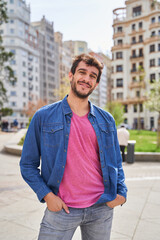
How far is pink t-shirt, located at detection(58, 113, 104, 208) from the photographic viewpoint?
6.43 feet

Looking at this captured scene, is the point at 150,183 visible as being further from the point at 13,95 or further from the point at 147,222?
the point at 13,95

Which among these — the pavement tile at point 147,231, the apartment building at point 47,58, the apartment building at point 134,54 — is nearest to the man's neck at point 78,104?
the pavement tile at point 147,231

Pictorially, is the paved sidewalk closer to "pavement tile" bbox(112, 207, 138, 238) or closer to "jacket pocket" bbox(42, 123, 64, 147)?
"pavement tile" bbox(112, 207, 138, 238)

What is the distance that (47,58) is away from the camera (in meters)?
90.1

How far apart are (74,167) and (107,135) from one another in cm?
38

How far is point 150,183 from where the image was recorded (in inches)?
289

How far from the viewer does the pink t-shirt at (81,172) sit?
1.96 meters

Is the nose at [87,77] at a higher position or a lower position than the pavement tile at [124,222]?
higher

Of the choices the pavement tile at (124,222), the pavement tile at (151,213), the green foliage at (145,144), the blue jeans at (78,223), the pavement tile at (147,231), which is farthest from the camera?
the green foliage at (145,144)

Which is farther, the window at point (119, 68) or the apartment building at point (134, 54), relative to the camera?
the window at point (119, 68)

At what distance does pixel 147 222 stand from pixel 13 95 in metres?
72.5

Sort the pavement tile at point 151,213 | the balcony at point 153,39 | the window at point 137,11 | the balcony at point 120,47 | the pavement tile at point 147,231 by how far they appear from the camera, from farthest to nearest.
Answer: the balcony at point 120,47, the window at point 137,11, the balcony at point 153,39, the pavement tile at point 151,213, the pavement tile at point 147,231

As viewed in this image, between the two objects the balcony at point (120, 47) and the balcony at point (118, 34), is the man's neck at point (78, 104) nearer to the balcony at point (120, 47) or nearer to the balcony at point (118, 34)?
the balcony at point (120, 47)

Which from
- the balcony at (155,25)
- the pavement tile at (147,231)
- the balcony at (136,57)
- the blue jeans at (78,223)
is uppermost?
the balcony at (155,25)
